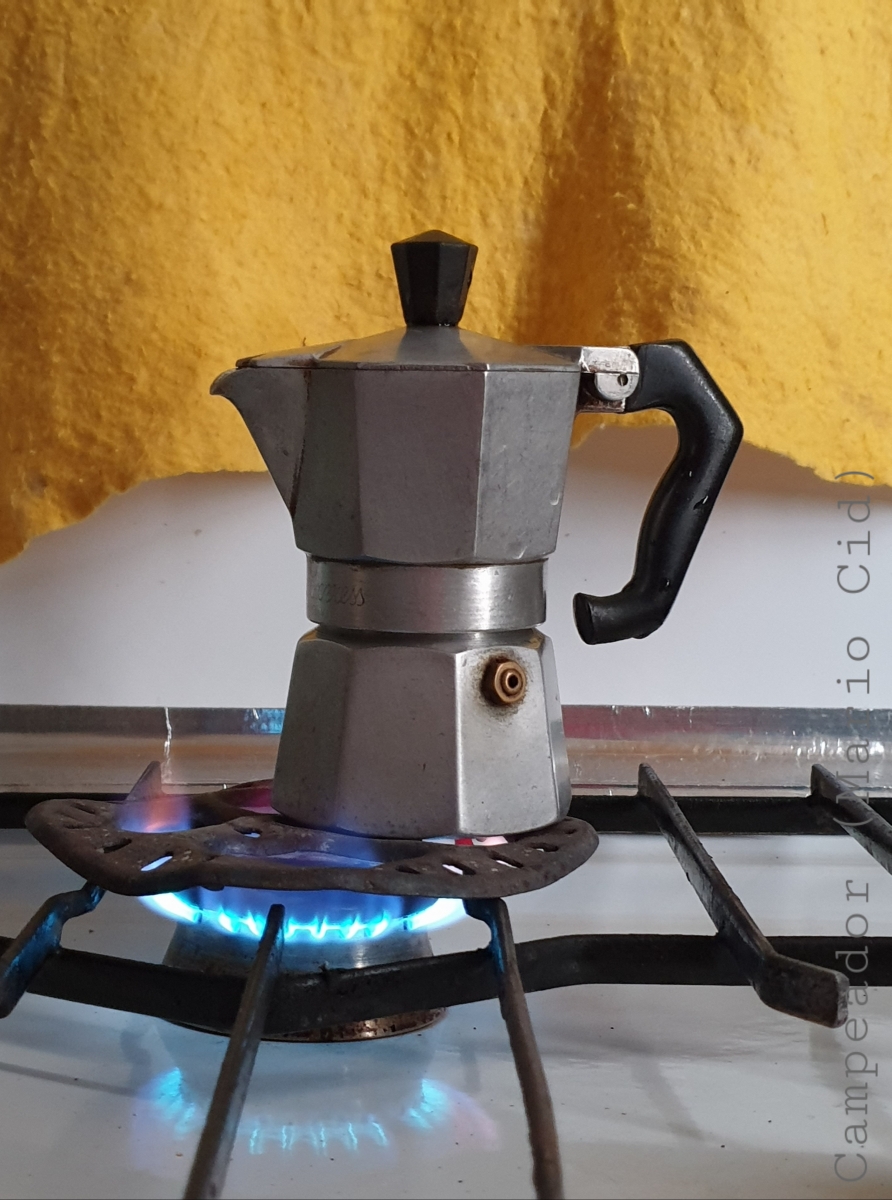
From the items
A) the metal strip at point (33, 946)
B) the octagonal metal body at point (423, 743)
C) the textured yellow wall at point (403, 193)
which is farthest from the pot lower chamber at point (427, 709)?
the textured yellow wall at point (403, 193)

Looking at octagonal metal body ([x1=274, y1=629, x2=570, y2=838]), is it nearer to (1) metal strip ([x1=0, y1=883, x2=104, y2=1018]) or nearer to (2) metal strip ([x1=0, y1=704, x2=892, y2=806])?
(1) metal strip ([x1=0, y1=883, x2=104, y2=1018])

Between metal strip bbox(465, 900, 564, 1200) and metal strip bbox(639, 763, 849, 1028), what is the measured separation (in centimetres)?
9

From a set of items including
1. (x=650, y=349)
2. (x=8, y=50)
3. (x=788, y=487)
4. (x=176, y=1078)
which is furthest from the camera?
(x=788, y=487)

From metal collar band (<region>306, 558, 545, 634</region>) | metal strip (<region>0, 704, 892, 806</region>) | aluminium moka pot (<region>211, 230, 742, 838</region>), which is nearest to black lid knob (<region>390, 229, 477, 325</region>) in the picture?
aluminium moka pot (<region>211, 230, 742, 838</region>)

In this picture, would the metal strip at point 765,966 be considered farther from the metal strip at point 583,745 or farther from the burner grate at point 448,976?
the metal strip at point 583,745

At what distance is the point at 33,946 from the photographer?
0.49 m

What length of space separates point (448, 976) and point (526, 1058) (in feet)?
0.31

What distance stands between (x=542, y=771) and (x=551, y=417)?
0.17 meters

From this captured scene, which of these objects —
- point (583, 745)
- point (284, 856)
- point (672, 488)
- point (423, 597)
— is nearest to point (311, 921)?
point (284, 856)

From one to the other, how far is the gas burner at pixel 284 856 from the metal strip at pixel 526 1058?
0.7 inches

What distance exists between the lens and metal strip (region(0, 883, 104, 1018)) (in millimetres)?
468

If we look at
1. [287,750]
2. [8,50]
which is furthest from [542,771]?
[8,50]

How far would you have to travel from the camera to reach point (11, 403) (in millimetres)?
754

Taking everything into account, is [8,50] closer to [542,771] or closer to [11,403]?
[11,403]
